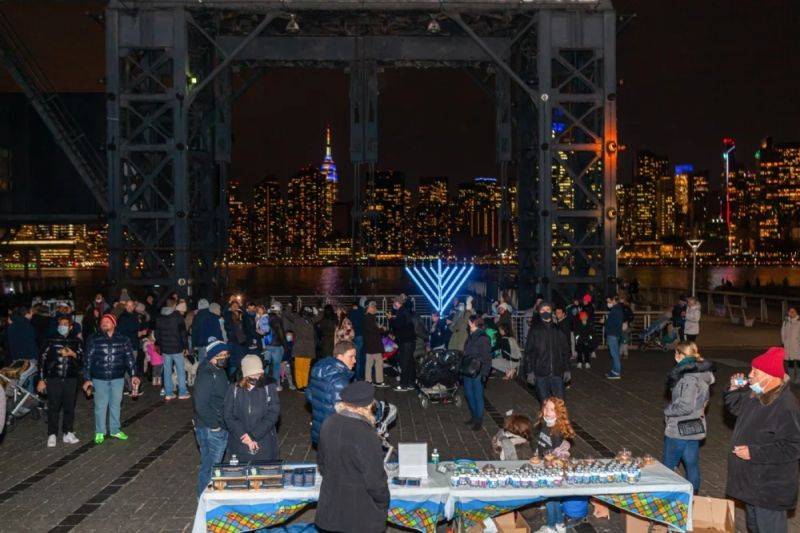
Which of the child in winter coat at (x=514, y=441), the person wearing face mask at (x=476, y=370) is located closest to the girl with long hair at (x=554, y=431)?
the child in winter coat at (x=514, y=441)

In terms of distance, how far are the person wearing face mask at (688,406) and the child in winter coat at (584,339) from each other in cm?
1100

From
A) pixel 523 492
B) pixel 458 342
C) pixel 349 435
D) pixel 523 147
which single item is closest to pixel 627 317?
pixel 458 342

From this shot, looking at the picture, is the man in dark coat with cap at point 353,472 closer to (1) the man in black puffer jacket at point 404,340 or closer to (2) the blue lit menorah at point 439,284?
(1) the man in black puffer jacket at point 404,340

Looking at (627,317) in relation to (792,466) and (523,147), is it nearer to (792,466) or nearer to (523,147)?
(523,147)

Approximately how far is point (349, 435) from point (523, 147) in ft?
76.9

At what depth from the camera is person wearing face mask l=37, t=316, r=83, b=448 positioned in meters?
11.9

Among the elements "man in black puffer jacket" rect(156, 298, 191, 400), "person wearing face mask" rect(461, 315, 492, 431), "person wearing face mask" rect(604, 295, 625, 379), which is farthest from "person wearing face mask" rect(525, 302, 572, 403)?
"man in black puffer jacket" rect(156, 298, 191, 400)

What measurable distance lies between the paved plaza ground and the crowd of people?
44 centimetres

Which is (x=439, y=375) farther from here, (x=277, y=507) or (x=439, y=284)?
(x=439, y=284)

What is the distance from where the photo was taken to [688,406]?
8531 mm

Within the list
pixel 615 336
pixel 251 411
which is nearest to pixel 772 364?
pixel 251 411

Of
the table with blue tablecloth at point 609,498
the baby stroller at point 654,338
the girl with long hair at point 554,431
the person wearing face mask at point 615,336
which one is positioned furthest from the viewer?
the baby stroller at point 654,338

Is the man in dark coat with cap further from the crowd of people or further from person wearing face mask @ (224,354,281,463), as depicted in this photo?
person wearing face mask @ (224,354,281,463)

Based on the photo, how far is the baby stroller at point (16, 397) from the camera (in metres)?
13.4
